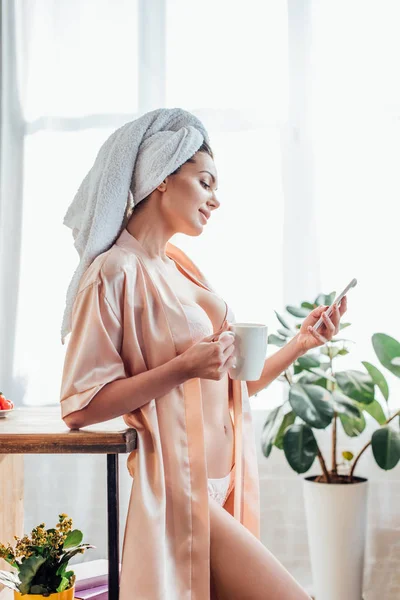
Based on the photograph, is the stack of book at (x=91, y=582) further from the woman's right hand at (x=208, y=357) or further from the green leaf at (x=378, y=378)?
the green leaf at (x=378, y=378)

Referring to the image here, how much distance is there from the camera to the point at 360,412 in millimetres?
2449

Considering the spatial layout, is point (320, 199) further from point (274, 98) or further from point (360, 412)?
point (360, 412)

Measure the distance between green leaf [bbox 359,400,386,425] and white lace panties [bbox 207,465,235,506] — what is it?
1239mm

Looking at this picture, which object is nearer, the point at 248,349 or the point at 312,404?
the point at 248,349

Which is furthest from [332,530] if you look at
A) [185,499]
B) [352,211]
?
[185,499]

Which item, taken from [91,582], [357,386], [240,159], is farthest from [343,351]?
[91,582]

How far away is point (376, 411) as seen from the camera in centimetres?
259

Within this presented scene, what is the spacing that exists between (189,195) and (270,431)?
1340mm

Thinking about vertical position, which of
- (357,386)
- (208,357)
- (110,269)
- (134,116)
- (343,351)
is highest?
(134,116)

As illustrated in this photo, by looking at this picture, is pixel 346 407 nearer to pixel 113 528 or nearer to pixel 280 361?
pixel 280 361

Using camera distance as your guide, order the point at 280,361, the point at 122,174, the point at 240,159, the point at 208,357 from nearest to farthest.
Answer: the point at 208,357 < the point at 122,174 < the point at 280,361 < the point at 240,159

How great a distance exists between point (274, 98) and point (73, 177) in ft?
2.92

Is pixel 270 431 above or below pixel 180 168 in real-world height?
below

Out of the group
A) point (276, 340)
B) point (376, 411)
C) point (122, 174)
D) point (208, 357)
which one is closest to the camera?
point (208, 357)
